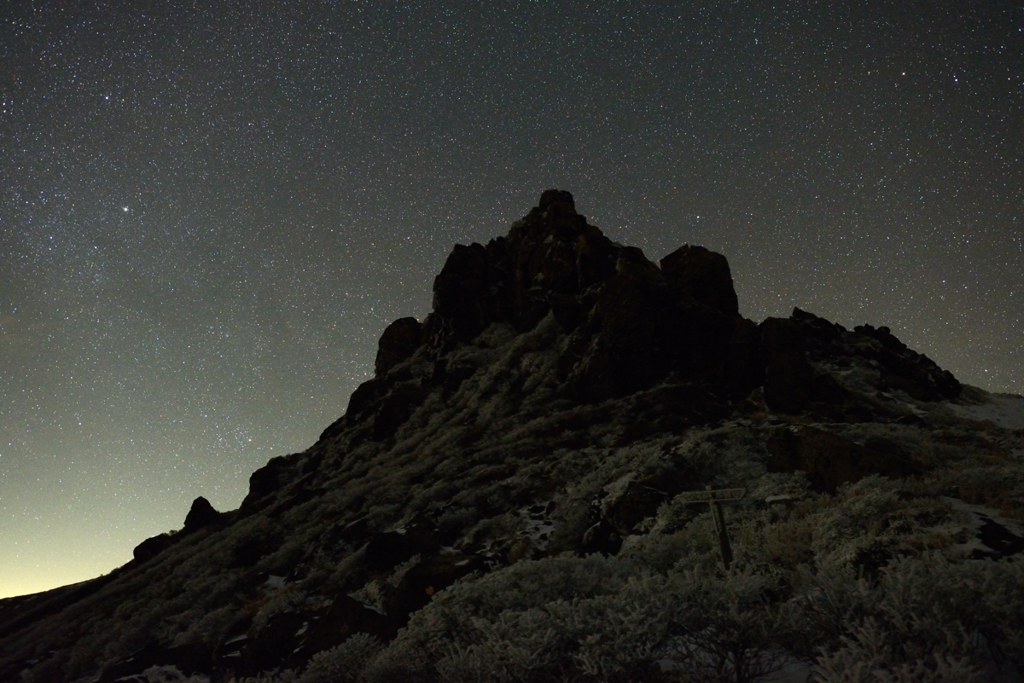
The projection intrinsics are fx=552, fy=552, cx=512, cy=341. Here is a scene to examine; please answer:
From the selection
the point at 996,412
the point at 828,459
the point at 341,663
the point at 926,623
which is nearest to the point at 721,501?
the point at 926,623

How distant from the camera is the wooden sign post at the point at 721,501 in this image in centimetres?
959

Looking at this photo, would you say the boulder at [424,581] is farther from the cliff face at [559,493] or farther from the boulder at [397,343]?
the boulder at [397,343]

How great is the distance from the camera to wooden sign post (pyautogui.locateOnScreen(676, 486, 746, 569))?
378 inches

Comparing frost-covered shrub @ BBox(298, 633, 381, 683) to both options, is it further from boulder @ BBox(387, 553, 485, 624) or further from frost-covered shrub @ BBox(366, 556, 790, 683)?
boulder @ BBox(387, 553, 485, 624)

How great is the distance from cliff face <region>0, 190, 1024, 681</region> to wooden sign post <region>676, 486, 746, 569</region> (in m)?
0.32

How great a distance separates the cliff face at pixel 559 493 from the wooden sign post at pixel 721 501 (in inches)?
12.5

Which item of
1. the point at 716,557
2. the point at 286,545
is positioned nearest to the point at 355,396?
the point at 286,545

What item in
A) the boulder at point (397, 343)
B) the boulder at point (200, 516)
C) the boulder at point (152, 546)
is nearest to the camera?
the boulder at point (152, 546)

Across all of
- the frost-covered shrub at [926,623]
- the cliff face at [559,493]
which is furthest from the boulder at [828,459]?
the frost-covered shrub at [926,623]

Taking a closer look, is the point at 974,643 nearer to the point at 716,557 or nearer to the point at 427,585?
the point at 716,557

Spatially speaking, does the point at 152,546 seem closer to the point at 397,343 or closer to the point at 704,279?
the point at 397,343

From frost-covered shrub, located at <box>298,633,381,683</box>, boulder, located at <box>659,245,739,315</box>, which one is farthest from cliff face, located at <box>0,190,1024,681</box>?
boulder, located at <box>659,245,739,315</box>

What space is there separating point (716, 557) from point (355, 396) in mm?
44760

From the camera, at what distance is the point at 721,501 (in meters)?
10.2
